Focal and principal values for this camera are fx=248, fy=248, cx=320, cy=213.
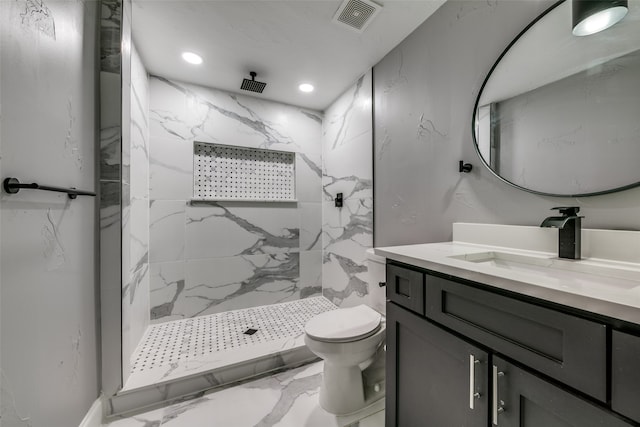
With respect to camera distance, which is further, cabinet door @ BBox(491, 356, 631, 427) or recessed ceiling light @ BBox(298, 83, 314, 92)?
recessed ceiling light @ BBox(298, 83, 314, 92)

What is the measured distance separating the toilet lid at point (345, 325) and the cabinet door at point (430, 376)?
0.26 metres

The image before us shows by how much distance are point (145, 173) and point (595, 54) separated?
2819 mm

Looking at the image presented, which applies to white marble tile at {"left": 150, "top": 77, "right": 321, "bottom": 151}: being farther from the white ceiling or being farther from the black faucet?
the black faucet

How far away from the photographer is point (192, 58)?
2.01 meters

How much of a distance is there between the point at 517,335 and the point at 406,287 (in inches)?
15.4

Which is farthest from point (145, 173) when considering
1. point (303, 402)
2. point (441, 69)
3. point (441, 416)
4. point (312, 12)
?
point (441, 416)

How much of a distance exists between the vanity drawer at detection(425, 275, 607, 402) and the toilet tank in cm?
71

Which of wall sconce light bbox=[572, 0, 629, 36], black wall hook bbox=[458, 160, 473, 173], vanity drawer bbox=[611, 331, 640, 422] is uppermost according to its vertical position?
wall sconce light bbox=[572, 0, 629, 36]

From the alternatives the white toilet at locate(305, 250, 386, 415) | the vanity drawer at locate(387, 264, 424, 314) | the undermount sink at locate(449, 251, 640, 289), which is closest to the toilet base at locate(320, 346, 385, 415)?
the white toilet at locate(305, 250, 386, 415)

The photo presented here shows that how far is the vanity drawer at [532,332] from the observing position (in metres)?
0.51

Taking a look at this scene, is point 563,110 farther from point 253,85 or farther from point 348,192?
point 253,85

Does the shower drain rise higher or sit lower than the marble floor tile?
higher

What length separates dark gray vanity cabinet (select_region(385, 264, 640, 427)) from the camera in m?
0.51

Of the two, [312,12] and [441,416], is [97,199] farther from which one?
[441,416]
